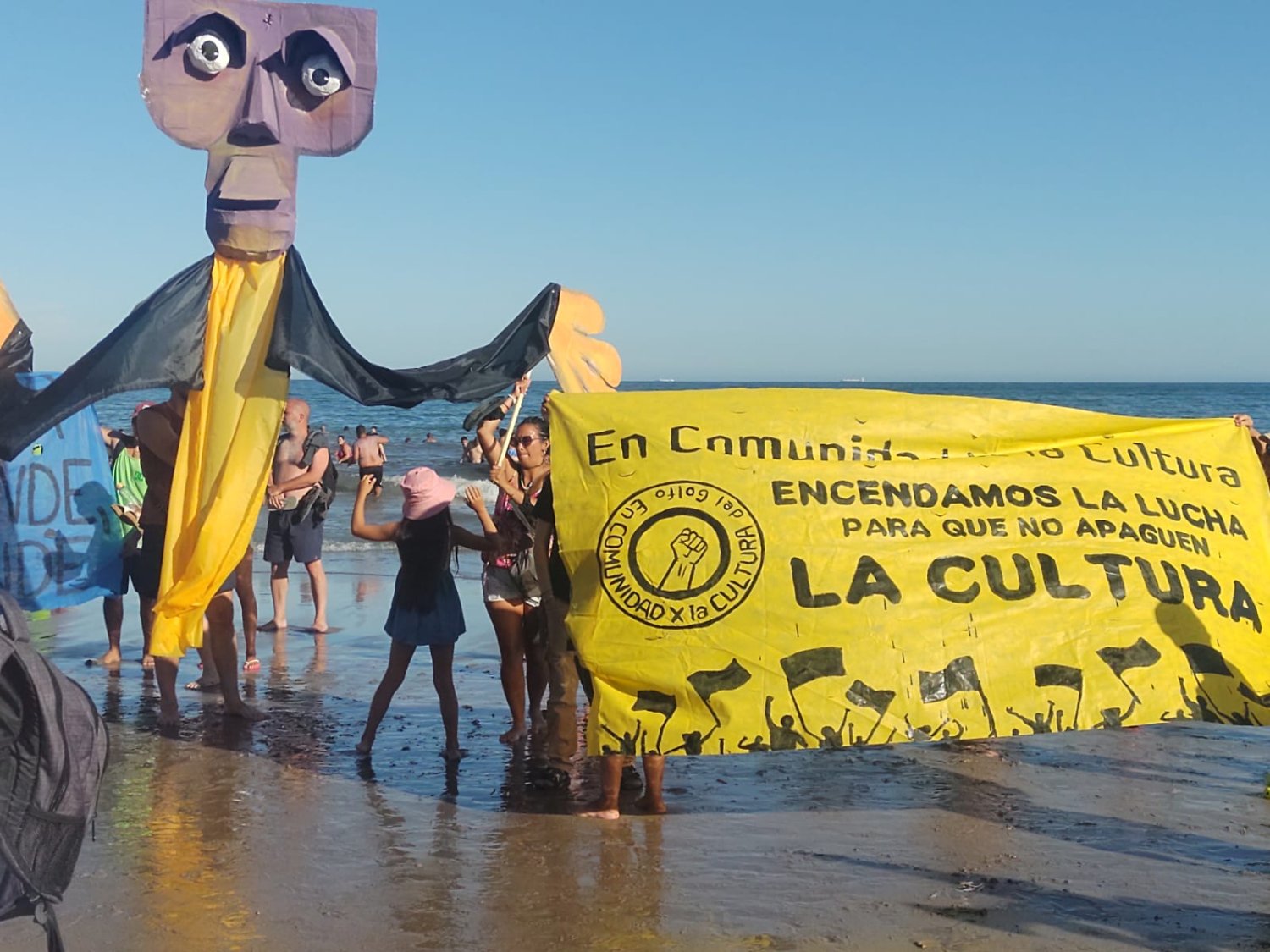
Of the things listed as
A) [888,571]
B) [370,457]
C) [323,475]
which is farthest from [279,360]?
[888,571]

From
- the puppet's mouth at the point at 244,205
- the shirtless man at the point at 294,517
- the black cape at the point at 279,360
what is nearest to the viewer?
the black cape at the point at 279,360

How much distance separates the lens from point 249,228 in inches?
278

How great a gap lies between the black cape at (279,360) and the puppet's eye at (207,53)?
1.09 m

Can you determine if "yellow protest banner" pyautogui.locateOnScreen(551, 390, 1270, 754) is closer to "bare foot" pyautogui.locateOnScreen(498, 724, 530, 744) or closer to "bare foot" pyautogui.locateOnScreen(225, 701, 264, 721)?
"bare foot" pyautogui.locateOnScreen(498, 724, 530, 744)

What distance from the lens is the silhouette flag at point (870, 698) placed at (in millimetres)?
5344

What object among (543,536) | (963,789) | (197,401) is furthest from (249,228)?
(963,789)

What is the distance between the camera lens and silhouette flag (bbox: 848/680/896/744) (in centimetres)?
534

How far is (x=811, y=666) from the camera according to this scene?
5398 millimetres

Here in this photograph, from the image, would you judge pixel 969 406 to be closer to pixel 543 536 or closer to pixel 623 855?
pixel 543 536

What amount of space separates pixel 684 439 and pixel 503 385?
5.13ft

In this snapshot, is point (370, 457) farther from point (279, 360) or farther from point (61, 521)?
point (61, 521)

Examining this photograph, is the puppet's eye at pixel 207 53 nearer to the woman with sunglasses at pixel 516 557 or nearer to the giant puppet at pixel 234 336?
the giant puppet at pixel 234 336

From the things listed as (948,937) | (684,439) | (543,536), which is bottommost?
(948,937)

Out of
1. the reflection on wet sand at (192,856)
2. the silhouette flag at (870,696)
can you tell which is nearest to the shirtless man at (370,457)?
the reflection on wet sand at (192,856)
